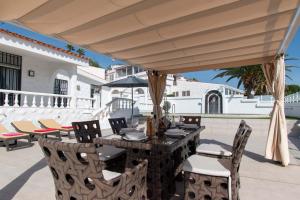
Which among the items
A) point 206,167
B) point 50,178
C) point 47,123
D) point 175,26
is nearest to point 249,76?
point 47,123

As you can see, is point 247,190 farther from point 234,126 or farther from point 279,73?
point 234,126

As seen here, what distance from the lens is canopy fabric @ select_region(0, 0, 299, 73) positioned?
265 cm

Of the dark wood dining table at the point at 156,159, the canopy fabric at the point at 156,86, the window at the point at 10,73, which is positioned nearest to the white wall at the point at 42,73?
the window at the point at 10,73

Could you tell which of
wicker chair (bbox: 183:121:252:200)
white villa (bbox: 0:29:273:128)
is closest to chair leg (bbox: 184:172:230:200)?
wicker chair (bbox: 183:121:252:200)

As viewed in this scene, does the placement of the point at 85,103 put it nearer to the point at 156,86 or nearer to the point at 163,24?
the point at 156,86

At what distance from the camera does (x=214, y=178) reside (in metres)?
2.60

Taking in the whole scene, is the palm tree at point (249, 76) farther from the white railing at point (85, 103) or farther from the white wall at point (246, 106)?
the white railing at point (85, 103)

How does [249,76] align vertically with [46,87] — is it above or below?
above

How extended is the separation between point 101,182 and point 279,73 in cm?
485

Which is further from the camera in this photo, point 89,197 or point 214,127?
point 214,127

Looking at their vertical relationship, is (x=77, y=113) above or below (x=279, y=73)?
below

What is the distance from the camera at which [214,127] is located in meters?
11.2

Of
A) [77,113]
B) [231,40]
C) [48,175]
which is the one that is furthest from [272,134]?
[77,113]

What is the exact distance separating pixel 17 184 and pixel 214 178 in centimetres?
315
